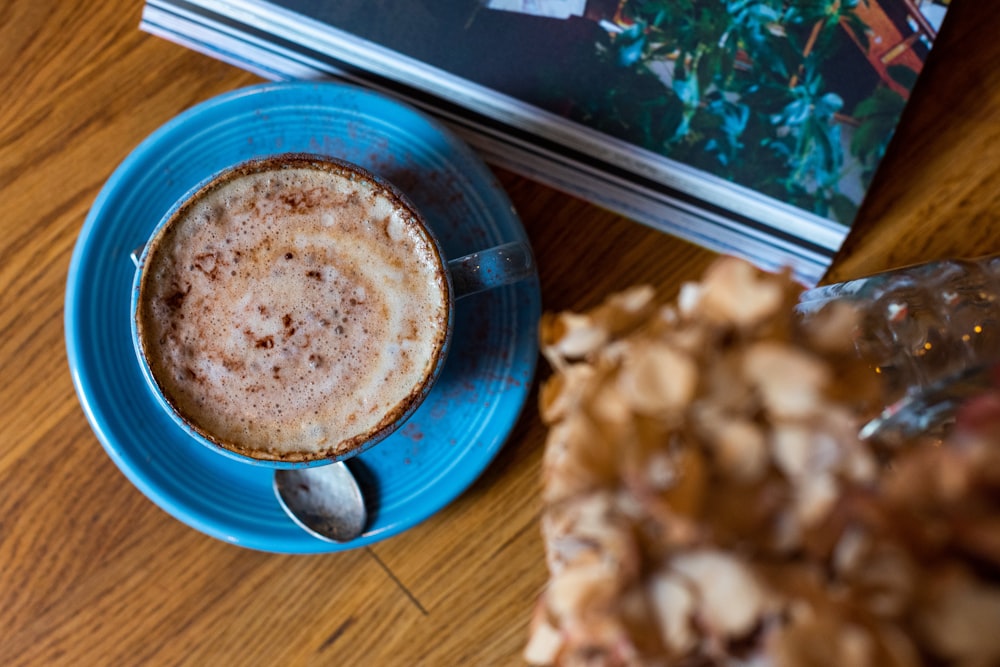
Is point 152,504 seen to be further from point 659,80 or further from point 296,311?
point 659,80

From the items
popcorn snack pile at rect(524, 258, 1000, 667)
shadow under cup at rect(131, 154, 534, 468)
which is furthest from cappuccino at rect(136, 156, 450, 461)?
popcorn snack pile at rect(524, 258, 1000, 667)

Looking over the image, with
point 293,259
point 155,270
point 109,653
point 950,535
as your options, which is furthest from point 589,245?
point 109,653

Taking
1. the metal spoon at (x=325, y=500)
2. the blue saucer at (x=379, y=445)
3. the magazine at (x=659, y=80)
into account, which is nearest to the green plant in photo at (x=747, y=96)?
the magazine at (x=659, y=80)

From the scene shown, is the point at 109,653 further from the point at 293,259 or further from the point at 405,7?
the point at 405,7

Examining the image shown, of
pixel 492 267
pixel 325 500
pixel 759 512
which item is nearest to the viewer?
pixel 759 512

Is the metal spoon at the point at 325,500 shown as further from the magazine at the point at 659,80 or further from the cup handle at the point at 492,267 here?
the magazine at the point at 659,80

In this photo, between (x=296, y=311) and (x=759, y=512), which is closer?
(x=759, y=512)

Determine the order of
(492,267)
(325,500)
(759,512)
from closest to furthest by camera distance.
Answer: (759,512)
(492,267)
(325,500)

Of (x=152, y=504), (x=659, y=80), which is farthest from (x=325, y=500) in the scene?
(x=659, y=80)
